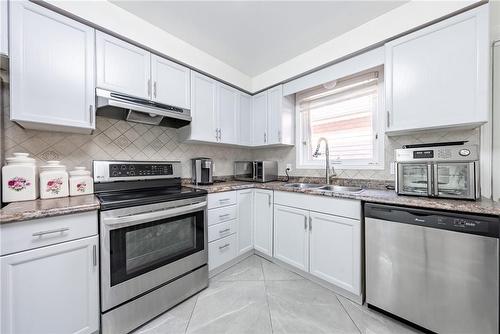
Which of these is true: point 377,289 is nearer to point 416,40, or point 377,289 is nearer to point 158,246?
point 158,246

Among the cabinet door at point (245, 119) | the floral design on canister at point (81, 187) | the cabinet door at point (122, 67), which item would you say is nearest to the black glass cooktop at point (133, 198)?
the floral design on canister at point (81, 187)

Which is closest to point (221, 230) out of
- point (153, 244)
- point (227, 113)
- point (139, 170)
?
point (153, 244)

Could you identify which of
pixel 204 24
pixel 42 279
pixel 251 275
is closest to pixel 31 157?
pixel 42 279

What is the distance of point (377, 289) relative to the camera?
1408 millimetres

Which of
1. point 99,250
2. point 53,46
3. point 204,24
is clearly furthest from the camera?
point 204,24

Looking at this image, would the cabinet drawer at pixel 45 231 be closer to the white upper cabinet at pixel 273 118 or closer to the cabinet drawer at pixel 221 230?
the cabinet drawer at pixel 221 230

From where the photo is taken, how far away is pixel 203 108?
2223mm

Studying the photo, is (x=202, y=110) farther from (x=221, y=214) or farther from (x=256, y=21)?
(x=221, y=214)

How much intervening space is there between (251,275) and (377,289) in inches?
44.3

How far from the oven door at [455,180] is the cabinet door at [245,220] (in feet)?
5.59

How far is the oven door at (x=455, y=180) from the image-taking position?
1248 mm

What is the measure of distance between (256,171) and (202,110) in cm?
107

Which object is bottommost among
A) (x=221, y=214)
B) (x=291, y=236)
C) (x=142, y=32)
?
(x=291, y=236)

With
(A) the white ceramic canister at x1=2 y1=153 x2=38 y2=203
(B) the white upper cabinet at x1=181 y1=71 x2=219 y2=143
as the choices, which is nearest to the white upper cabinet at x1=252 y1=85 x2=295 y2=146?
(B) the white upper cabinet at x1=181 y1=71 x2=219 y2=143
